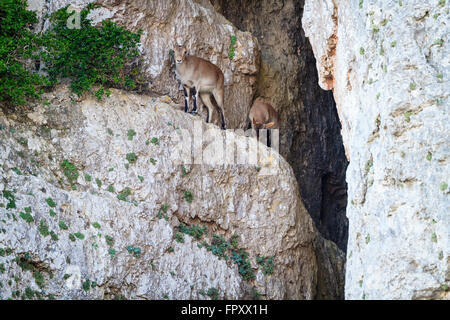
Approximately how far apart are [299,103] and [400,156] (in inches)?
406

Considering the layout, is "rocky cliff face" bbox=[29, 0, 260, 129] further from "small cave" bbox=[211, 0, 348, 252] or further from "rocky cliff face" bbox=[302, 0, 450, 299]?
"rocky cliff face" bbox=[302, 0, 450, 299]

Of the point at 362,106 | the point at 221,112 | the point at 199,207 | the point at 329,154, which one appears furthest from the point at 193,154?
the point at 329,154

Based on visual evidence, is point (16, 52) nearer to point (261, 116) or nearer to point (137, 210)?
point (137, 210)

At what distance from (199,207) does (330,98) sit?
27.3 ft

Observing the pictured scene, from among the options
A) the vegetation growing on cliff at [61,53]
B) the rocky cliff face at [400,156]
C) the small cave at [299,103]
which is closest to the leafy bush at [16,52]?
the vegetation growing on cliff at [61,53]

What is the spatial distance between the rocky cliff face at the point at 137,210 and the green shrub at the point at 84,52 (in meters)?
0.42

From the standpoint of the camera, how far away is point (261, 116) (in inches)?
684

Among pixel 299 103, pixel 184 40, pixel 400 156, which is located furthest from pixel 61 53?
pixel 299 103

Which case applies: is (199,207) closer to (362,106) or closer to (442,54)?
(362,106)

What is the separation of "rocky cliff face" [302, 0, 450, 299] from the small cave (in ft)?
26.5

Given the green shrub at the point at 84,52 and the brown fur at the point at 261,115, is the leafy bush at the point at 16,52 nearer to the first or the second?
the green shrub at the point at 84,52

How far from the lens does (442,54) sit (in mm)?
9977

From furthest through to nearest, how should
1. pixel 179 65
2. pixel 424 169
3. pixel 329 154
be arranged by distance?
pixel 329 154, pixel 179 65, pixel 424 169

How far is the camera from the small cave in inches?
776
